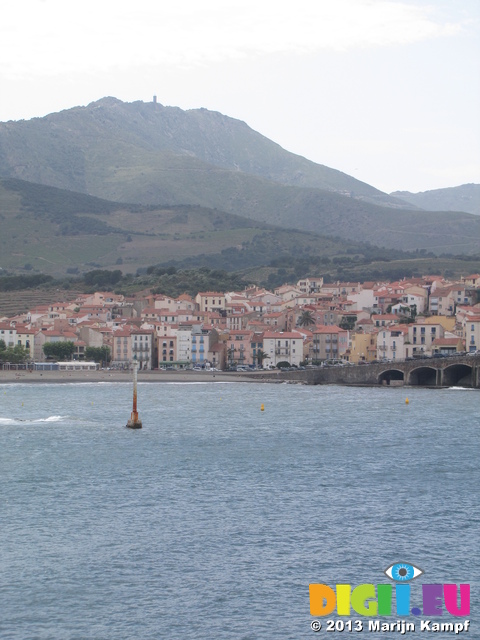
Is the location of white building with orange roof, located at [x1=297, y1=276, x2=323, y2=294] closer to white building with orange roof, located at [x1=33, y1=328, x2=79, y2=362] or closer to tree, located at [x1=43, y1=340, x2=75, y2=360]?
white building with orange roof, located at [x1=33, y1=328, x2=79, y2=362]

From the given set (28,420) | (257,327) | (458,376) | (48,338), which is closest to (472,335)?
(458,376)

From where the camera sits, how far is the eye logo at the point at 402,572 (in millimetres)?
31281

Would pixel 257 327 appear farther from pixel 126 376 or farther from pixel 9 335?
pixel 9 335

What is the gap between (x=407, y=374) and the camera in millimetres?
109875

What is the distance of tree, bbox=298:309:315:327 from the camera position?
14362 cm

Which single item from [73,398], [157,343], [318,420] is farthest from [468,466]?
[157,343]

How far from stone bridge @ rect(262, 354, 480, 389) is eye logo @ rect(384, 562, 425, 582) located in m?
74.5

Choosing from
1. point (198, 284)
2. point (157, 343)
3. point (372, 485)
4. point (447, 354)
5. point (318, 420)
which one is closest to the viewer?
point (372, 485)

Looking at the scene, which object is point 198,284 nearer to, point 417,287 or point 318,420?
point 417,287

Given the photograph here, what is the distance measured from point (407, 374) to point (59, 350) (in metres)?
38.4

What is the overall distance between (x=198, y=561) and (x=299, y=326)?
112 m

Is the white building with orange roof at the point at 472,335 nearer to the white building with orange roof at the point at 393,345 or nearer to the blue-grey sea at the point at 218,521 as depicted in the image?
the white building with orange roof at the point at 393,345

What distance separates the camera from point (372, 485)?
46.9m

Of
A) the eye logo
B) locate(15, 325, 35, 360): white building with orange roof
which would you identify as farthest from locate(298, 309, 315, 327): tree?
the eye logo
